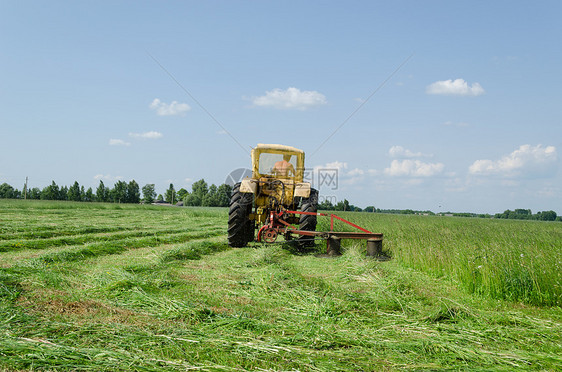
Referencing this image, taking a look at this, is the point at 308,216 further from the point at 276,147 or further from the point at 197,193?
the point at 197,193

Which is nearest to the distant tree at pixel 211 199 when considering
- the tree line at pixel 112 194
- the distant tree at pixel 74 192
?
the tree line at pixel 112 194

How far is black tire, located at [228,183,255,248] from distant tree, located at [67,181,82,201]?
65.1m

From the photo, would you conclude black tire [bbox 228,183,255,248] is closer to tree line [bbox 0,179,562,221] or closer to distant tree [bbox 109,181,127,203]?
tree line [bbox 0,179,562,221]

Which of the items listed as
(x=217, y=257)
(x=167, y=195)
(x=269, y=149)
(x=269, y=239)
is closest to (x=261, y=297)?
(x=217, y=257)

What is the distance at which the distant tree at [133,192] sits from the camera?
222 feet

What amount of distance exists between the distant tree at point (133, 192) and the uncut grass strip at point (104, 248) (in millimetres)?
61075

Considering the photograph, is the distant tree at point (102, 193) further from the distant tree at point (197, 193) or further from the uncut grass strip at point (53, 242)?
the uncut grass strip at point (53, 242)

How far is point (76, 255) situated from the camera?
7.00 metres

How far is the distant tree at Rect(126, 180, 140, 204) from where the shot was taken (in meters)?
67.7

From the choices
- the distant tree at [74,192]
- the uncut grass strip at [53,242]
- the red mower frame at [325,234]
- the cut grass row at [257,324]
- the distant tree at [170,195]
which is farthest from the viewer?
the distant tree at [170,195]

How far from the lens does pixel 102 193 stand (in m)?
66.3

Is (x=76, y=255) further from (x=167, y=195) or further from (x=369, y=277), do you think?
(x=167, y=195)

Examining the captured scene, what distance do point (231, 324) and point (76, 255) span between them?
16.2 feet

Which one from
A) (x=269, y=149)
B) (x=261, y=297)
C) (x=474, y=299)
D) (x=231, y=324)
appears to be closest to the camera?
(x=231, y=324)
